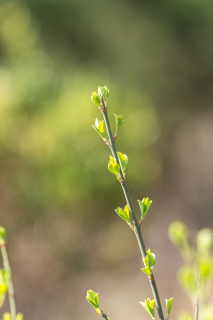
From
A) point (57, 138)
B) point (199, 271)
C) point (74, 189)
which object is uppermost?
A: point (57, 138)

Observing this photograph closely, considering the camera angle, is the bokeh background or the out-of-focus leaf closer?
the out-of-focus leaf

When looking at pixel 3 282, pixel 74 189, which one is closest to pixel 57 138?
pixel 74 189

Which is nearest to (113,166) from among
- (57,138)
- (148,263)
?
Answer: (148,263)

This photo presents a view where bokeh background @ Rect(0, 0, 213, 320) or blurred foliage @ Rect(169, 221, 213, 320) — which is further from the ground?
bokeh background @ Rect(0, 0, 213, 320)

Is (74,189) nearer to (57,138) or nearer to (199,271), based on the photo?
(57,138)

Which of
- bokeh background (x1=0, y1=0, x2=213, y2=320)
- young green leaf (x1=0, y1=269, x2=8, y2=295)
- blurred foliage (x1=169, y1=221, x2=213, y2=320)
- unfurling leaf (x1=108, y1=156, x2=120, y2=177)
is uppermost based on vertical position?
bokeh background (x1=0, y1=0, x2=213, y2=320)

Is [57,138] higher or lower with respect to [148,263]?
higher

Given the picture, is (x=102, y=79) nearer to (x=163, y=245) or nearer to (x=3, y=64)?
(x=3, y=64)

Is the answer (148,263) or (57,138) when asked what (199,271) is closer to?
(148,263)

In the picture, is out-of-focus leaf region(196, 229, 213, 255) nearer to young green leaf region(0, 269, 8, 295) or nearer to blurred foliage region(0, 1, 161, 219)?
young green leaf region(0, 269, 8, 295)

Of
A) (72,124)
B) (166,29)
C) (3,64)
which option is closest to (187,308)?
(72,124)

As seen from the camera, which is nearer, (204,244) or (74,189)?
(204,244)

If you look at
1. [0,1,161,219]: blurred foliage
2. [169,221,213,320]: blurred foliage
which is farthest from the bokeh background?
[169,221,213,320]: blurred foliage
